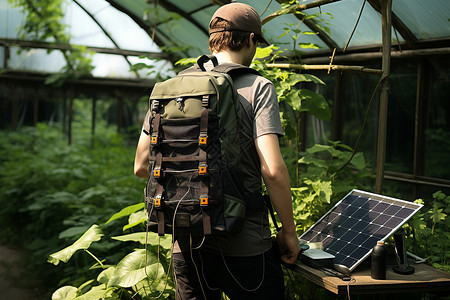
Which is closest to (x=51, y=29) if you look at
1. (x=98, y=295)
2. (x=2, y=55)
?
(x=2, y=55)

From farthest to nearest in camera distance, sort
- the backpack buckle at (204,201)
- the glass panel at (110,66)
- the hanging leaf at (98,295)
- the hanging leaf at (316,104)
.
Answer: the glass panel at (110,66)
the hanging leaf at (316,104)
the hanging leaf at (98,295)
the backpack buckle at (204,201)

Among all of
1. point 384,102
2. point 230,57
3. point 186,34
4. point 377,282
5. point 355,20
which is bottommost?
point 377,282

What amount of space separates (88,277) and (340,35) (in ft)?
12.8

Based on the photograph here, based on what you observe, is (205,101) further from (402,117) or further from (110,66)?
(110,66)

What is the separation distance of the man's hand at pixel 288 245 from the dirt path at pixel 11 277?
3.95 m

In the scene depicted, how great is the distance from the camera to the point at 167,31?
32.4 ft

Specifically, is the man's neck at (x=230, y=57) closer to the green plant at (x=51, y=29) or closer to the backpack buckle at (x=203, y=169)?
the backpack buckle at (x=203, y=169)

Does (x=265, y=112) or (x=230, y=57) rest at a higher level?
(x=230, y=57)

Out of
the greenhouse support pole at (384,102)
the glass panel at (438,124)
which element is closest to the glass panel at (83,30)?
the glass panel at (438,124)

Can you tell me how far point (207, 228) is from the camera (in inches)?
82.4

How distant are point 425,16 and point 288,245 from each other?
3.35m

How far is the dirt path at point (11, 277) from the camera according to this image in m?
5.43

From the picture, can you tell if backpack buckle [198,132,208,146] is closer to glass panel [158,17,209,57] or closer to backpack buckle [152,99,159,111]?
backpack buckle [152,99,159,111]

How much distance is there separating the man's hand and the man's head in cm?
86
